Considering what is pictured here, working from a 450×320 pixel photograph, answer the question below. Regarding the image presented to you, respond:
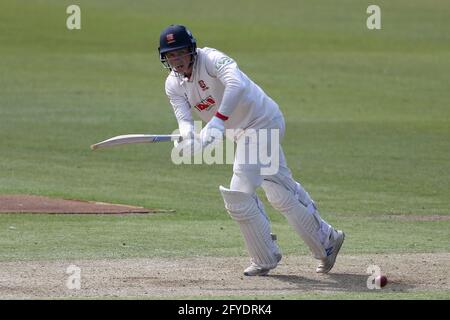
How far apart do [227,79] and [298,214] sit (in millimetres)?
1495

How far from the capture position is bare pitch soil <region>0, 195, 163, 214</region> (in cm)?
1502

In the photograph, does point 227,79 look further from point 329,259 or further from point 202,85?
point 329,259

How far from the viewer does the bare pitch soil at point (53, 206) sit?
15.0 meters

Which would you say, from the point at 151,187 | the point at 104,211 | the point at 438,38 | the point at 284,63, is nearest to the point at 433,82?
the point at 284,63

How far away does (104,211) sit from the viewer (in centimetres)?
1511

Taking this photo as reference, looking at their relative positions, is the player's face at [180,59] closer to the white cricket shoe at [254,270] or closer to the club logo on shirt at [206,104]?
the club logo on shirt at [206,104]

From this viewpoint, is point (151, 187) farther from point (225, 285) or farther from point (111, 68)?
point (111, 68)

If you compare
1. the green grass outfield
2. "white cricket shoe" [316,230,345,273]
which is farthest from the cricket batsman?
the green grass outfield

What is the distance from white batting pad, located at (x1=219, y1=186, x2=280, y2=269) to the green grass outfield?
1.30 metres

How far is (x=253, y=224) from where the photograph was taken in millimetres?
9945

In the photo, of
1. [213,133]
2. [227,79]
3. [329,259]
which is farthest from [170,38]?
[329,259]

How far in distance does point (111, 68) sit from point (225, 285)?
2756 cm

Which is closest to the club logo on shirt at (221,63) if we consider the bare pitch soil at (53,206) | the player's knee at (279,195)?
the player's knee at (279,195)

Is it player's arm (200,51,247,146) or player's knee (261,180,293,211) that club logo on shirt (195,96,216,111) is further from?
player's knee (261,180,293,211)
